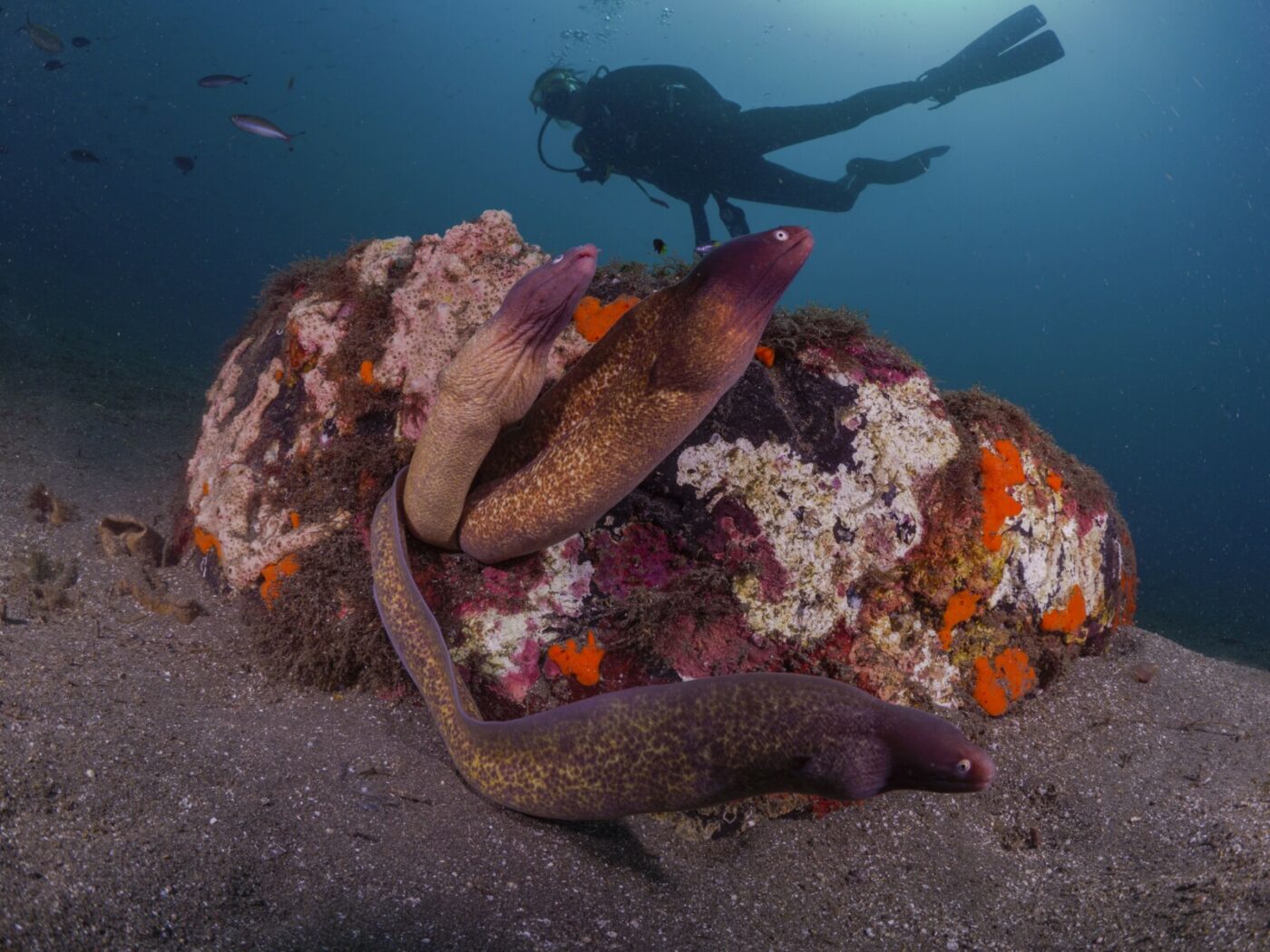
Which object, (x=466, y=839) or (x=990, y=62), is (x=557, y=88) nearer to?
(x=990, y=62)

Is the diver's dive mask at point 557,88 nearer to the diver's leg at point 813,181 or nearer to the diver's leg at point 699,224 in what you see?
the diver's leg at point 699,224

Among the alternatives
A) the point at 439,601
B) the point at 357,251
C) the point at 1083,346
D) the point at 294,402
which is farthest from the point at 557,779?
the point at 1083,346

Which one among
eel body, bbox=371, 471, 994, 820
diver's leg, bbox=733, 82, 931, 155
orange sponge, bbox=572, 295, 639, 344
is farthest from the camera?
diver's leg, bbox=733, 82, 931, 155

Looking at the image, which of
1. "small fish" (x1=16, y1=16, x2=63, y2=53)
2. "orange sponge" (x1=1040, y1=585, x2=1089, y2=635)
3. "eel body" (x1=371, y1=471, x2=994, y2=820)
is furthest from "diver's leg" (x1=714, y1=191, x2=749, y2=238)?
"small fish" (x1=16, y1=16, x2=63, y2=53)

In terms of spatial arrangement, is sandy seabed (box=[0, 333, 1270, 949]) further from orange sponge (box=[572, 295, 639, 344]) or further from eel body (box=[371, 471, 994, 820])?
orange sponge (box=[572, 295, 639, 344])

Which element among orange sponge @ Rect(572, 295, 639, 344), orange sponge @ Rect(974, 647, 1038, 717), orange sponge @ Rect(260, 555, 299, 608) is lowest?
orange sponge @ Rect(260, 555, 299, 608)

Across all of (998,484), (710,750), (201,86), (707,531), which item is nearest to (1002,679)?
(998,484)

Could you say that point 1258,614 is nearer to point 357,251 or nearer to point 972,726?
point 972,726

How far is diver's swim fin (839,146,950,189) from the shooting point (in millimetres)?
15445

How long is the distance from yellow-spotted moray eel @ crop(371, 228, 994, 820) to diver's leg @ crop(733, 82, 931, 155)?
41.0 feet

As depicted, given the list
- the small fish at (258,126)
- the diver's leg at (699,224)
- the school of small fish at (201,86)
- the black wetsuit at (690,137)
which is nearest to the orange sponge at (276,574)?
the school of small fish at (201,86)

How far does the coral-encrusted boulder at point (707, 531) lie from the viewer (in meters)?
3.48

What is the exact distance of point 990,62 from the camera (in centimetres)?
1650

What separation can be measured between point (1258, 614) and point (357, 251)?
21182 mm
